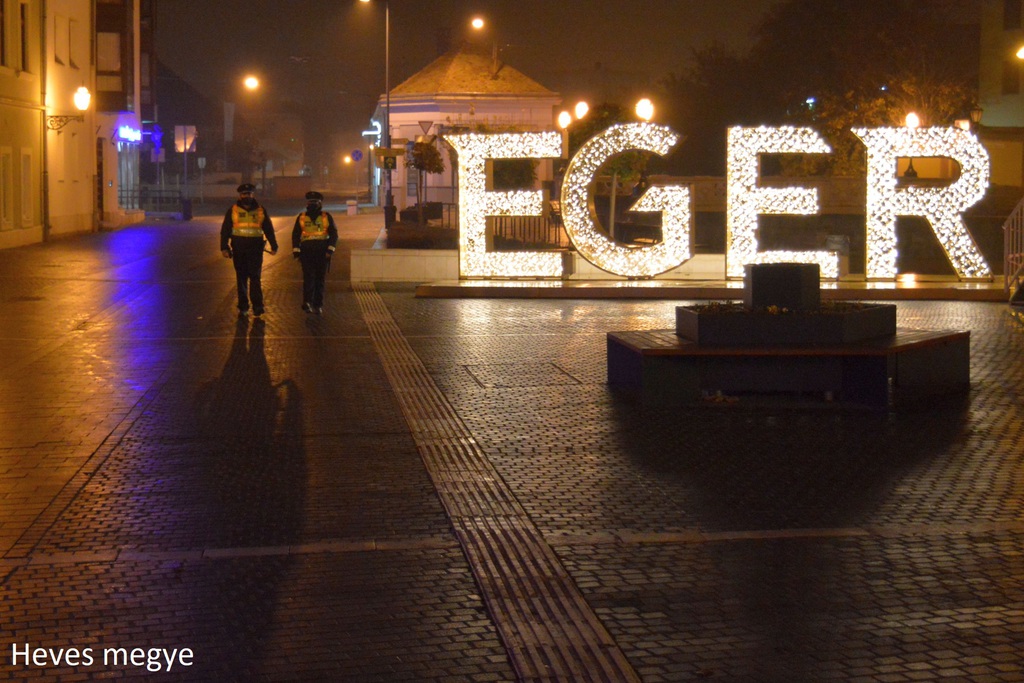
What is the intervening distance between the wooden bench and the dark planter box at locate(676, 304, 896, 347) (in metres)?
0.14

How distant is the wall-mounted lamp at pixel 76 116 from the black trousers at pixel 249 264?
23.1 m

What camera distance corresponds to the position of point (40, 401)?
1138 cm

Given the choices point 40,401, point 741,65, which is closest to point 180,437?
point 40,401

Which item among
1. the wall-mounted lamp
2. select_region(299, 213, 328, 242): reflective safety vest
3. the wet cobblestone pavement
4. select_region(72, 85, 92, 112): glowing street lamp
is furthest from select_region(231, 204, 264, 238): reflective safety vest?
select_region(72, 85, 92, 112): glowing street lamp

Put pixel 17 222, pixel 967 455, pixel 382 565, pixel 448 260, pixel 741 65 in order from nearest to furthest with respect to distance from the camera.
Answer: pixel 382 565 < pixel 967 455 < pixel 448 260 < pixel 17 222 < pixel 741 65

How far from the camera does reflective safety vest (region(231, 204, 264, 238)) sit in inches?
697

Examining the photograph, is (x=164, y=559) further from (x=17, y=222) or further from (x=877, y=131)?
(x=17, y=222)

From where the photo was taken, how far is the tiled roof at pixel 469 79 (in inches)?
2625

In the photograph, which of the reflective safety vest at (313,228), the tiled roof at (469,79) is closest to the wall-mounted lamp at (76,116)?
the reflective safety vest at (313,228)

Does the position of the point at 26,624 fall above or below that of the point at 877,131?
below

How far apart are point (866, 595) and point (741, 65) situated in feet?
256

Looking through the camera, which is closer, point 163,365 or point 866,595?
point 866,595

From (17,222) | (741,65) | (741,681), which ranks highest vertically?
(741,65)

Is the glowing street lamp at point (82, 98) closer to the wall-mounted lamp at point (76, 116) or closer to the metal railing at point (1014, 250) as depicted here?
the wall-mounted lamp at point (76, 116)
